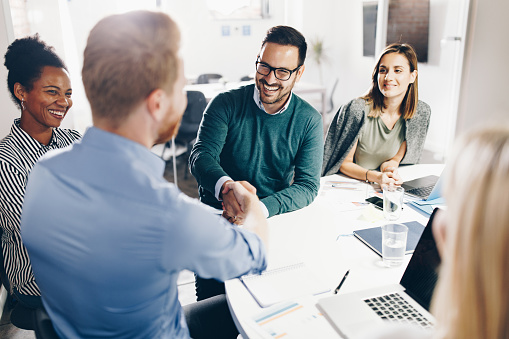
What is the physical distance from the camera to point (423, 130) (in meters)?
2.40

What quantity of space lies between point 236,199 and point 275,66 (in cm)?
67

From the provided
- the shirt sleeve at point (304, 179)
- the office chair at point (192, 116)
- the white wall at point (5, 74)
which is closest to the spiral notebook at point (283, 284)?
the shirt sleeve at point (304, 179)

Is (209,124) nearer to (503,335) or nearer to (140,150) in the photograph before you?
(140,150)

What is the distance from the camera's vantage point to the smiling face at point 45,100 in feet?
5.48

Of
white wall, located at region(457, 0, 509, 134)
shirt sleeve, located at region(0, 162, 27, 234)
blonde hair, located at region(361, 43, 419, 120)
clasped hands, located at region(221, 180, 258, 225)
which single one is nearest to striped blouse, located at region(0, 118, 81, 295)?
shirt sleeve, located at region(0, 162, 27, 234)

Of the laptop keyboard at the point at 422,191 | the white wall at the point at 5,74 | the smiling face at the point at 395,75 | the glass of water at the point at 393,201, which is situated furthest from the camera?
the white wall at the point at 5,74

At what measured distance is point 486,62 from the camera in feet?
12.8

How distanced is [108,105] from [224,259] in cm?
41

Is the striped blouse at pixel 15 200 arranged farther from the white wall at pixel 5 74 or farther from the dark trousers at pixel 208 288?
the white wall at pixel 5 74

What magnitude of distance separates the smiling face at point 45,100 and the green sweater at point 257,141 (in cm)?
59

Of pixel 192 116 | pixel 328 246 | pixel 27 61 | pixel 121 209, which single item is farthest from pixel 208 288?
pixel 192 116

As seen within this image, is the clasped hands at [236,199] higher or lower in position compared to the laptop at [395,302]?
higher

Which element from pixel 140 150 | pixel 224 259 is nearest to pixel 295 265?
pixel 224 259

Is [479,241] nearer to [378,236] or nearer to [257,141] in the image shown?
[378,236]
